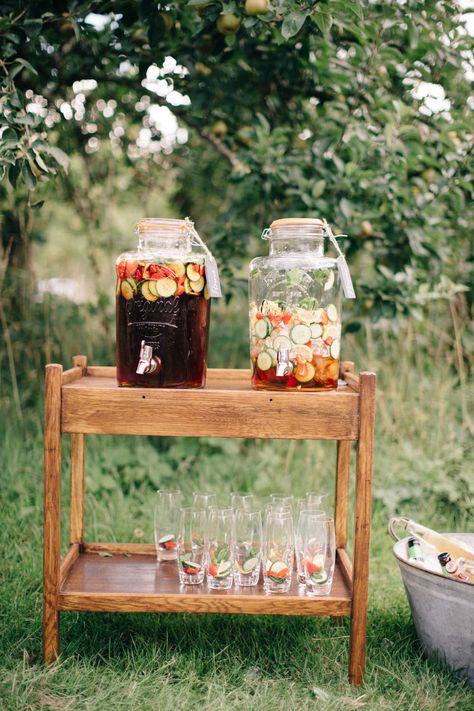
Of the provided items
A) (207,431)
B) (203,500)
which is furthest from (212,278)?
(203,500)

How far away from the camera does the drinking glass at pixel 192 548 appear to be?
5.89ft

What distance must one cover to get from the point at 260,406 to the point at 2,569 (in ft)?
3.75

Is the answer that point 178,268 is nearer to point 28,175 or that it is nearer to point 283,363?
point 283,363

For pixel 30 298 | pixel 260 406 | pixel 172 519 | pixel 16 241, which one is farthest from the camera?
pixel 16 241

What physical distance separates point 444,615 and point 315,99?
217 cm

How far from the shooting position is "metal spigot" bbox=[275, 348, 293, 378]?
5.41 feet

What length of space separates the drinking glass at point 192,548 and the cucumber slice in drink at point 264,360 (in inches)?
16.0

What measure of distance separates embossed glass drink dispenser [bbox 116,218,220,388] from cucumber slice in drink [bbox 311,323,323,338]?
0.80 ft

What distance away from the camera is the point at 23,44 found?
2.28 m

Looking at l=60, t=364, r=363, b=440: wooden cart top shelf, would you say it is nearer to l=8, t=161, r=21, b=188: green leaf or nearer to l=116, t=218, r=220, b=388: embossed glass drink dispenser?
l=116, t=218, r=220, b=388: embossed glass drink dispenser

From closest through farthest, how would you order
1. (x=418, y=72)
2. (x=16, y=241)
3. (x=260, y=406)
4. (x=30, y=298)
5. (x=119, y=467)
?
(x=260, y=406) < (x=418, y=72) < (x=119, y=467) < (x=30, y=298) < (x=16, y=241)

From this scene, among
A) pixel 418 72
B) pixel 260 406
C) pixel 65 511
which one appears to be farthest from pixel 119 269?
pixel 418 72

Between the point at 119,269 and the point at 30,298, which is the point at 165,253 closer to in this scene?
the point at 119,269

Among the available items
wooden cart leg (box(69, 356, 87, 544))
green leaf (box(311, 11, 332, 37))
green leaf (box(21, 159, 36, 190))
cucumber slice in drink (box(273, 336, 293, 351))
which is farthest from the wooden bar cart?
green leaf (box(311, 11, 332, 37))
